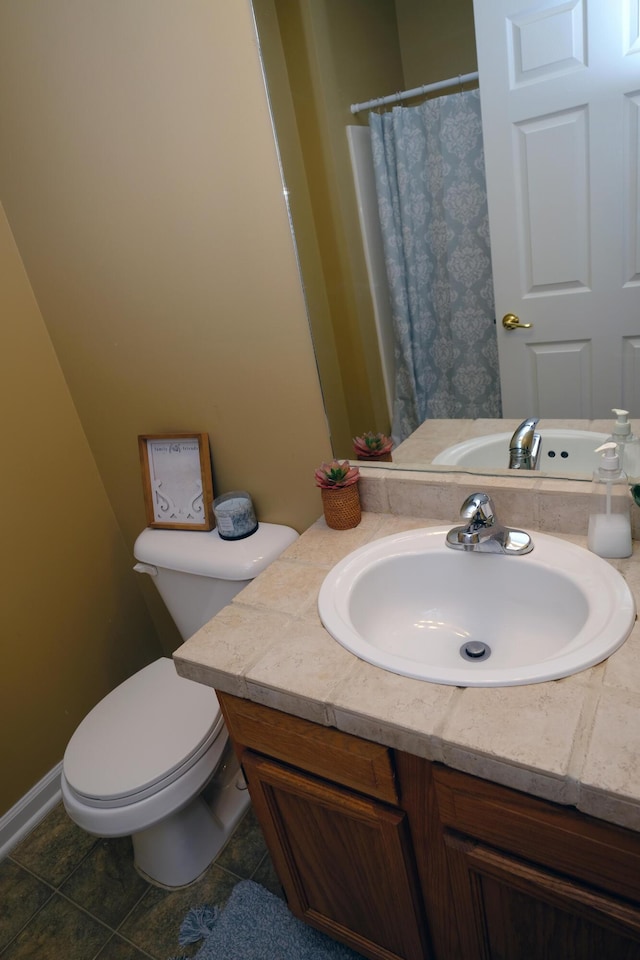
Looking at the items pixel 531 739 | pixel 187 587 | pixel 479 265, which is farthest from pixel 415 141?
pixel 187 587

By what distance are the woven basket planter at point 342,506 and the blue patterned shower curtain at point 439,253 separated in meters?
0.23

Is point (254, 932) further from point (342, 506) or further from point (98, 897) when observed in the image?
point (342, 506)

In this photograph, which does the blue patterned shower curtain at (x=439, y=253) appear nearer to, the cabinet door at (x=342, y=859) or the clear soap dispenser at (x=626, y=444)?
the clear soap dispenser at (x=626, y=444)

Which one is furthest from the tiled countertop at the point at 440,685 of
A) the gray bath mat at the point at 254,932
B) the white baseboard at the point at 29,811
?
the white baseboard at the point at 29,811

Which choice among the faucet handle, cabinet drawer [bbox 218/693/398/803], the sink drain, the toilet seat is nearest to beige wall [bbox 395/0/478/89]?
the faucet handle

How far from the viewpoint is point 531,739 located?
2.17 feet

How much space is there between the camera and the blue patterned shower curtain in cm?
102

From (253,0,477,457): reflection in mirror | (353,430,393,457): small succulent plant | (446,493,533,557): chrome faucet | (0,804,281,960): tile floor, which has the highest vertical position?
(253,0,477,457): reflection in mirror

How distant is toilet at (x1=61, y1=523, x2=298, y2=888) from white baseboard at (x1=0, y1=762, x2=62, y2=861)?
43 cm

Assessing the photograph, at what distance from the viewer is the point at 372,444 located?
1285 millimetres

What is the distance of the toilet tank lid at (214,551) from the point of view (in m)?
1.35

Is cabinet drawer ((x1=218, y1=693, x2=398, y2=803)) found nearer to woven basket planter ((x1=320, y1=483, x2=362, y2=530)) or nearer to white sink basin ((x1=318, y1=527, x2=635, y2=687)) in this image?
white sink basin ((x1=318, y1=527, x2=635, y2=687))

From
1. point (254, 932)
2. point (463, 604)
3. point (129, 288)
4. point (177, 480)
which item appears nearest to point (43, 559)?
point (177, 480)

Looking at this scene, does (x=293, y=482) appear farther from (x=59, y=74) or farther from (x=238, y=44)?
(x=59, y=74)
